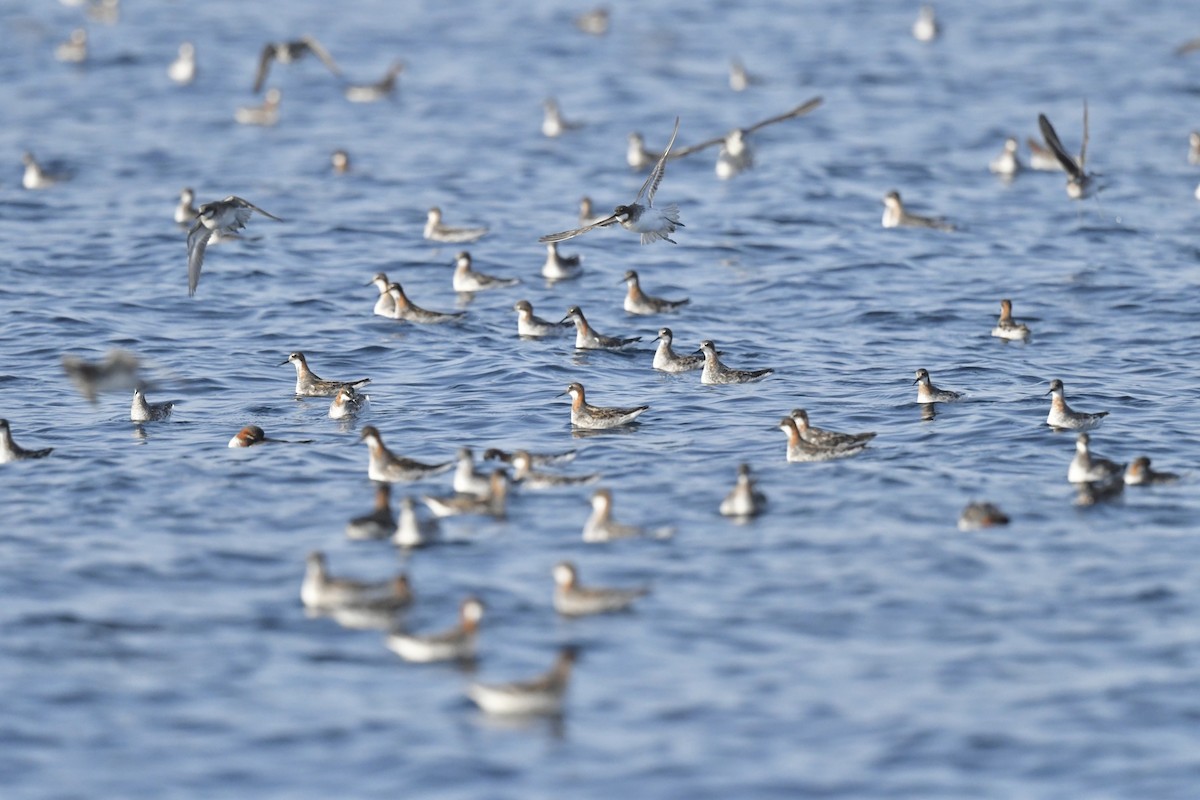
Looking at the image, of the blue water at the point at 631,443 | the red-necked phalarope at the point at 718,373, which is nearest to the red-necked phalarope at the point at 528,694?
the blue water at the point at 631,443

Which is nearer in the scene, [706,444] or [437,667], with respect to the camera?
[437,667]

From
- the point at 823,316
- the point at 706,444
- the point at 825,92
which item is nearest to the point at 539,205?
the point at 823,316

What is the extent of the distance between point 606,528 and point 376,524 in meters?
2.68

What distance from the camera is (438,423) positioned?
27.3 metres

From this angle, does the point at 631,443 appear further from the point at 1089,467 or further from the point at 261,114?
the point at 261,114

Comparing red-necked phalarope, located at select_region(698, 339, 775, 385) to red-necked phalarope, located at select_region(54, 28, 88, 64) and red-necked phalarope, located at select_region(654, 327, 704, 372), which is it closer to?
red-necked phalarope, located at select_region(654, 327, 704, 372)

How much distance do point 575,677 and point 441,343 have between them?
50.5 feet

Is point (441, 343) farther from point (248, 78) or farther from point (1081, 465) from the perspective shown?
point (248, 78)

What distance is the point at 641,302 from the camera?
110 feet

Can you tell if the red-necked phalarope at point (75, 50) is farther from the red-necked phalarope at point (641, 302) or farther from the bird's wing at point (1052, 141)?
the bird's wing at point (1052, 141)

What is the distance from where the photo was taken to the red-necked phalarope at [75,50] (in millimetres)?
58094

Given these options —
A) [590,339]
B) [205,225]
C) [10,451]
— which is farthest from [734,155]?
[10,451]

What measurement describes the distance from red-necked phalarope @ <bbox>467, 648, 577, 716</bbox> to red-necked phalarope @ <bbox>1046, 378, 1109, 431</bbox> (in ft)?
36.4

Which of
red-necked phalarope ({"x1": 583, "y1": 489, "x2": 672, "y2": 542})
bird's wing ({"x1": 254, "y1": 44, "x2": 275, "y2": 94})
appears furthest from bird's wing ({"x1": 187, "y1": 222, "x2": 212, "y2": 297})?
bird's wing ({"x1": 254, "y1": 44, "x2": 275, "y2": 94})
